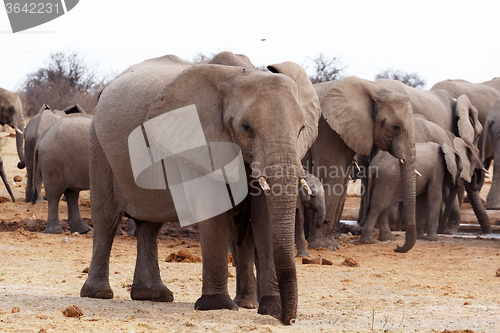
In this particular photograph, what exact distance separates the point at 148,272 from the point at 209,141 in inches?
63.6

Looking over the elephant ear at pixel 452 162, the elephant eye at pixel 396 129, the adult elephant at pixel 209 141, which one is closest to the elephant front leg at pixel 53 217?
the adult elephant at pixel 209 141

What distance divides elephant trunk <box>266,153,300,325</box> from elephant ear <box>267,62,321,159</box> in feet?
1.73

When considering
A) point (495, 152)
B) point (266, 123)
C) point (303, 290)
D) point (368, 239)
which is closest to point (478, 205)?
point (495, 152)

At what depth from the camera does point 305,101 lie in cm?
432

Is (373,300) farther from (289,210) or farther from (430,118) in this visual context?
(430,118)

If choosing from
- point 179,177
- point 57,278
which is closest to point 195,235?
point 57,278

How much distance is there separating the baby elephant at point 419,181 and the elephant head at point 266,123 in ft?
18.8

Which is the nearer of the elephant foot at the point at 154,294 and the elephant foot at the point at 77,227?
the elephant foot at the point at 154,294

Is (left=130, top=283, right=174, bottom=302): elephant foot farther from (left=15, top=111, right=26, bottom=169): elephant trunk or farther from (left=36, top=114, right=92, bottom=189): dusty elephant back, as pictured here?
(left=15, top=111, right=26, bottom=169): elephant trunk

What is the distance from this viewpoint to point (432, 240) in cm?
999

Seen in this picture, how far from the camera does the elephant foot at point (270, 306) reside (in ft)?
13.4

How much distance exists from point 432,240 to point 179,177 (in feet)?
22.1

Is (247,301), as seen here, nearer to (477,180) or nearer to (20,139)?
(477,180)

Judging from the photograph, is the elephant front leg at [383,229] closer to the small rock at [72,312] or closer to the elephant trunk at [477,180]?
the elephant trunk at [477,180]
